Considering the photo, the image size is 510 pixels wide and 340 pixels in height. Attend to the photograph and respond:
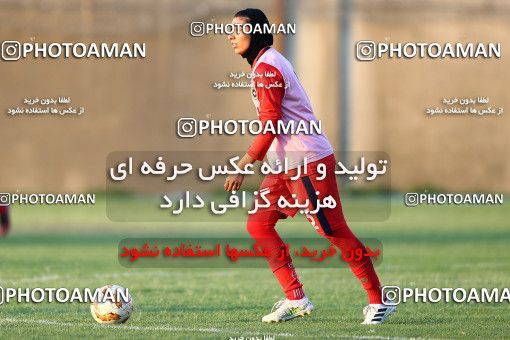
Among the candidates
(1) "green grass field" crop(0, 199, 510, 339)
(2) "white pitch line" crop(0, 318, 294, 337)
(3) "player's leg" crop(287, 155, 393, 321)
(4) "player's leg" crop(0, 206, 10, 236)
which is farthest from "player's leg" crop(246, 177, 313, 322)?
(4) "player's leg" crop(0, 206, 10, 236)

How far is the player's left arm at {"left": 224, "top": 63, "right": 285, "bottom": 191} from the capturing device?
903 cm

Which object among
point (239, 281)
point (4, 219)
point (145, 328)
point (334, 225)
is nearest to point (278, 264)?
point (334, 225)

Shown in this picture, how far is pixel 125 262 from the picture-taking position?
15438 mm

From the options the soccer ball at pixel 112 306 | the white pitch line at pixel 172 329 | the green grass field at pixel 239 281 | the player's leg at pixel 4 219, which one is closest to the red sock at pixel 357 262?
the green grass field at pixel 239 281

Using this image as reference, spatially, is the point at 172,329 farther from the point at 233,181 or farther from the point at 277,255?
the point at 233,181

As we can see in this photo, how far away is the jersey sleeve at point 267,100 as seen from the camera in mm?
9047

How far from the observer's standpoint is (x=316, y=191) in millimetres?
9156

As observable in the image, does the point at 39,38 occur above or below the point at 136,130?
above

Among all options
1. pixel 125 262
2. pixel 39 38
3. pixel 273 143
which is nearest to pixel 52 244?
pixel 125 262

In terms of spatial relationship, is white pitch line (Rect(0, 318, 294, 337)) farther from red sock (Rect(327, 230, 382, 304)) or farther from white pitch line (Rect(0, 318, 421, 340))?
red sock (Rect(327, 230, 382, 304))

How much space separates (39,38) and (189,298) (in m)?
19.0

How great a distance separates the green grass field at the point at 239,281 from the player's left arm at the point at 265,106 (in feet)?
4.03

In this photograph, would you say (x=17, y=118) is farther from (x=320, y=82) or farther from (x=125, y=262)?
(x=125, y=262)

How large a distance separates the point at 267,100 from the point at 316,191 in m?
0.76
